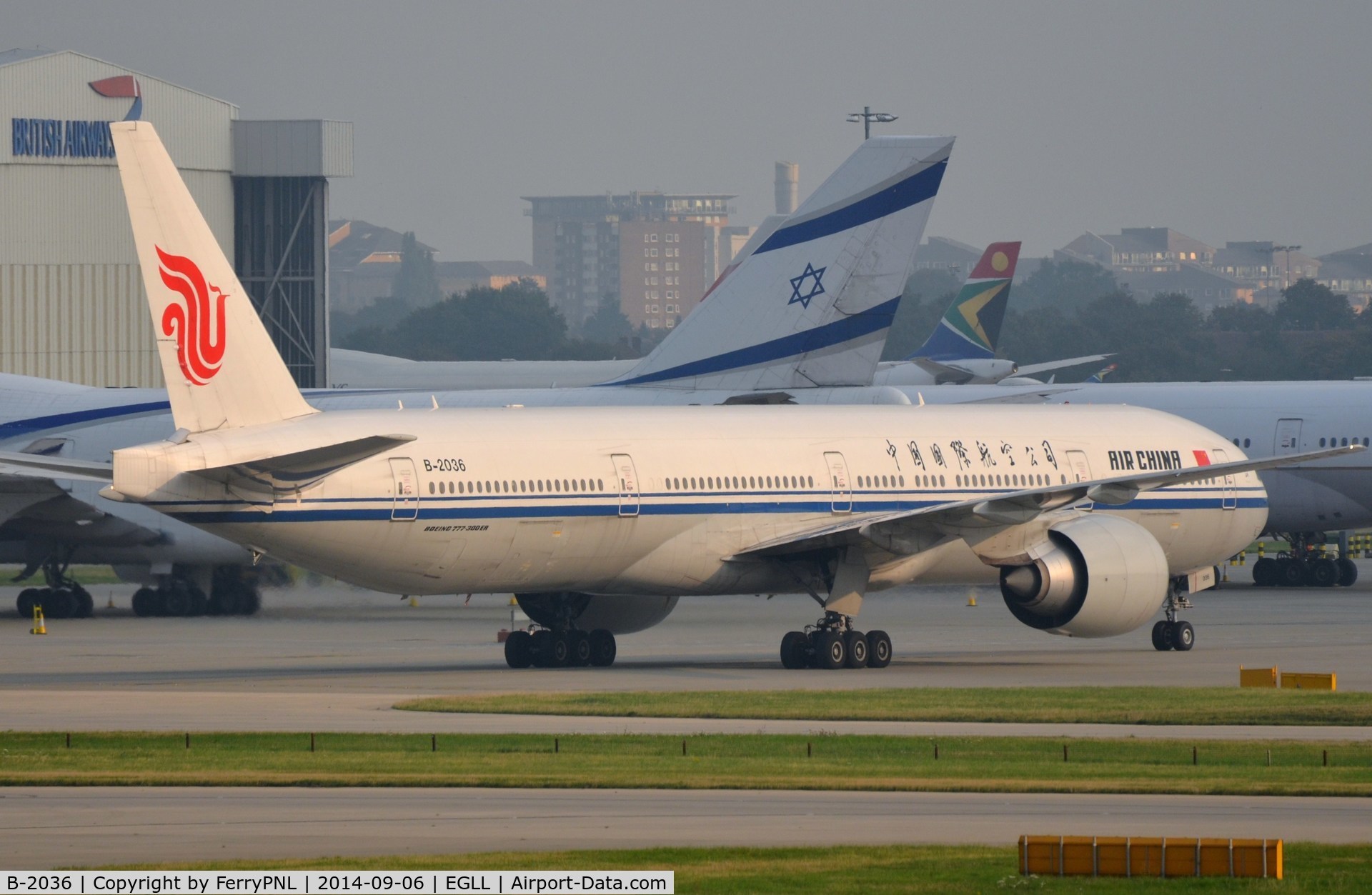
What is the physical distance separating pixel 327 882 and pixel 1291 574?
4335 centimetres

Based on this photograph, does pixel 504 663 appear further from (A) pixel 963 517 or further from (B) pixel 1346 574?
(B) pixel 1346 574

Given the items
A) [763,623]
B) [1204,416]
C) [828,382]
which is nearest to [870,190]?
[828,382]

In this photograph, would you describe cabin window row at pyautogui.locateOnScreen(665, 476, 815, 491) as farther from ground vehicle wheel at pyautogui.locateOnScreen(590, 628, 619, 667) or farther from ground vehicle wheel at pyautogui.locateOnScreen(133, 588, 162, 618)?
ground vehicle wheel at pyautogui.locateOnScreen(133, 588, 162, 618)

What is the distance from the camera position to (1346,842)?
15992 mm

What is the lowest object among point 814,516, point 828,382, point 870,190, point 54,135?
point 814,516

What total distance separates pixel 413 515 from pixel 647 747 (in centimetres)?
909

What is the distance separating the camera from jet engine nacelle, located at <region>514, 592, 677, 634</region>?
34250mm

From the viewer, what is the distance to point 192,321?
2859cm

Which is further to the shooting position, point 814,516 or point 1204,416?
point 1204,416

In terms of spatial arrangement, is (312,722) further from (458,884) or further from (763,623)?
(763,623)

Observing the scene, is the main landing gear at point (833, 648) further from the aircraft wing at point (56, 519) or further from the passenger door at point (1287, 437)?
the passenger door at point (1287, 437)

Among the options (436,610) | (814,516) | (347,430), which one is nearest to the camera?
(347,430)

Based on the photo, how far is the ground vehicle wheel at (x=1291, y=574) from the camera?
5378 centimetres

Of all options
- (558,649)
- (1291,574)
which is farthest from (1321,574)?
(558,649)
